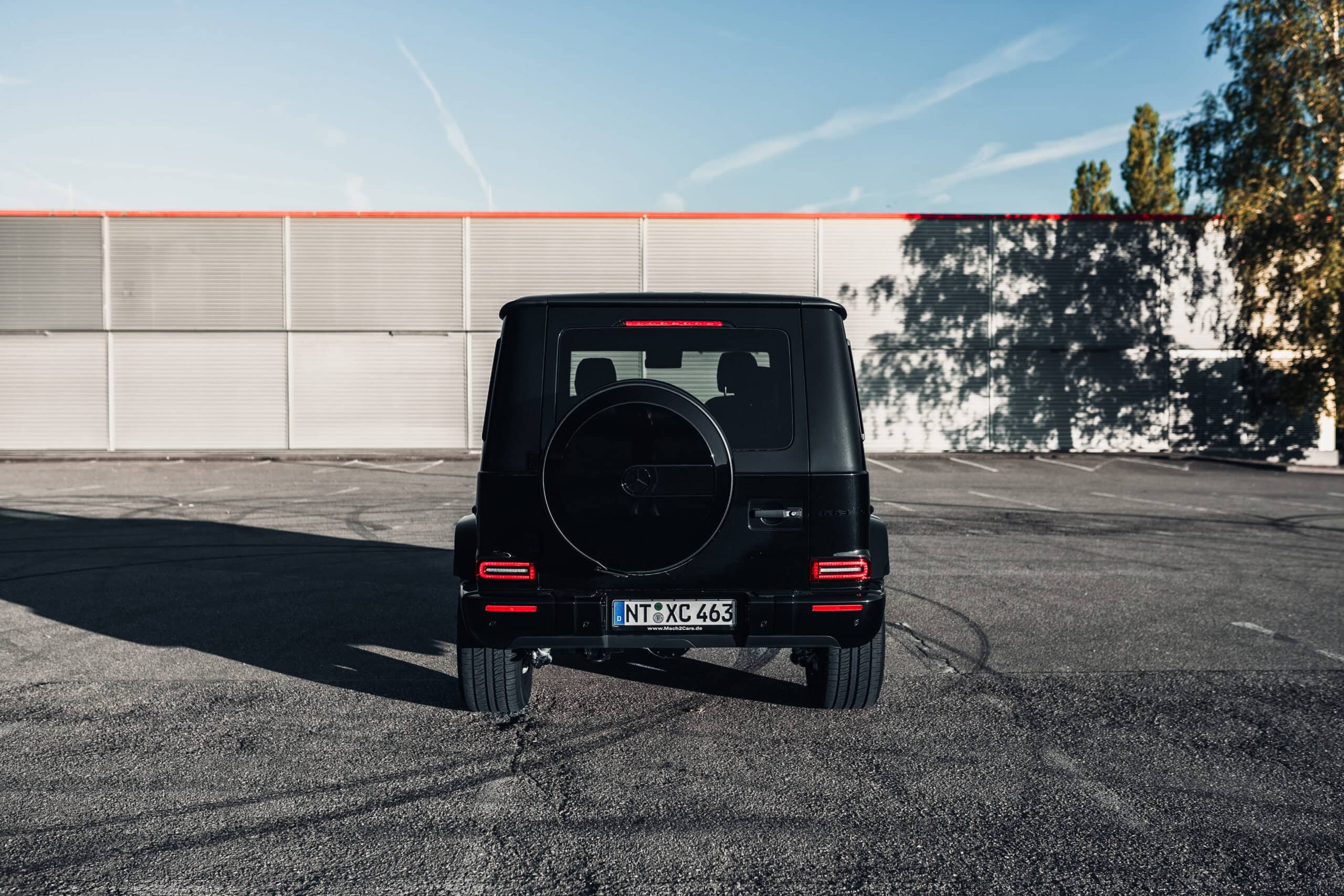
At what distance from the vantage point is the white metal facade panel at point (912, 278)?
91.8ft

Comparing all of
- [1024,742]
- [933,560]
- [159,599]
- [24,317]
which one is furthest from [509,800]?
[24,317]

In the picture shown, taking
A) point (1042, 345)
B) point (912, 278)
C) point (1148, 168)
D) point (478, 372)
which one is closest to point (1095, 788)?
point (478, 372)

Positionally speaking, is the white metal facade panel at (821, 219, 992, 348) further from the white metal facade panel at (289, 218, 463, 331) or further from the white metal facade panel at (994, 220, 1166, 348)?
the white metal facade panel at (289, 218, 463, 331)

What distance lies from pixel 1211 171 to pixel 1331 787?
2644cm

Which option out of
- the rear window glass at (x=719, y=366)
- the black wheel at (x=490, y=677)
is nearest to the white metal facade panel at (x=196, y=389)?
the black wheel at (x=490, y=677)

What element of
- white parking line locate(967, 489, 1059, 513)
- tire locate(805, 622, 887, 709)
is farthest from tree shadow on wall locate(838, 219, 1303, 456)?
tire locate(805, 622, 887, 709)

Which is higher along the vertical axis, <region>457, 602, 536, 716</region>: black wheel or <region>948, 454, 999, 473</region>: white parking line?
<region>457, 602, 536, 716</region>: black wheel

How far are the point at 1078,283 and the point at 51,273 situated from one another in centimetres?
2939

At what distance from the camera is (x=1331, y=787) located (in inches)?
147

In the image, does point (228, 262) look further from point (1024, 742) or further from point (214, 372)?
point (1024, 742)

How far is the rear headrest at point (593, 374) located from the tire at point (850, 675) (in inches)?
62.3

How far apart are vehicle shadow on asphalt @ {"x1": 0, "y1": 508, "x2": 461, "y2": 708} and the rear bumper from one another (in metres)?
0.97

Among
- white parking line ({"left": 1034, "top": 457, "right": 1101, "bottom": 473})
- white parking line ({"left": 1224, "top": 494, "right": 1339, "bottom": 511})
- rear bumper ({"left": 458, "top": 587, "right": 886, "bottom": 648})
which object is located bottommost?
white parking line ({"left": 1224, "top": 494, "right": 1339, "bottom": 511})

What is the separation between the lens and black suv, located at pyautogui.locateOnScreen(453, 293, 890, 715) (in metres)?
3.88
